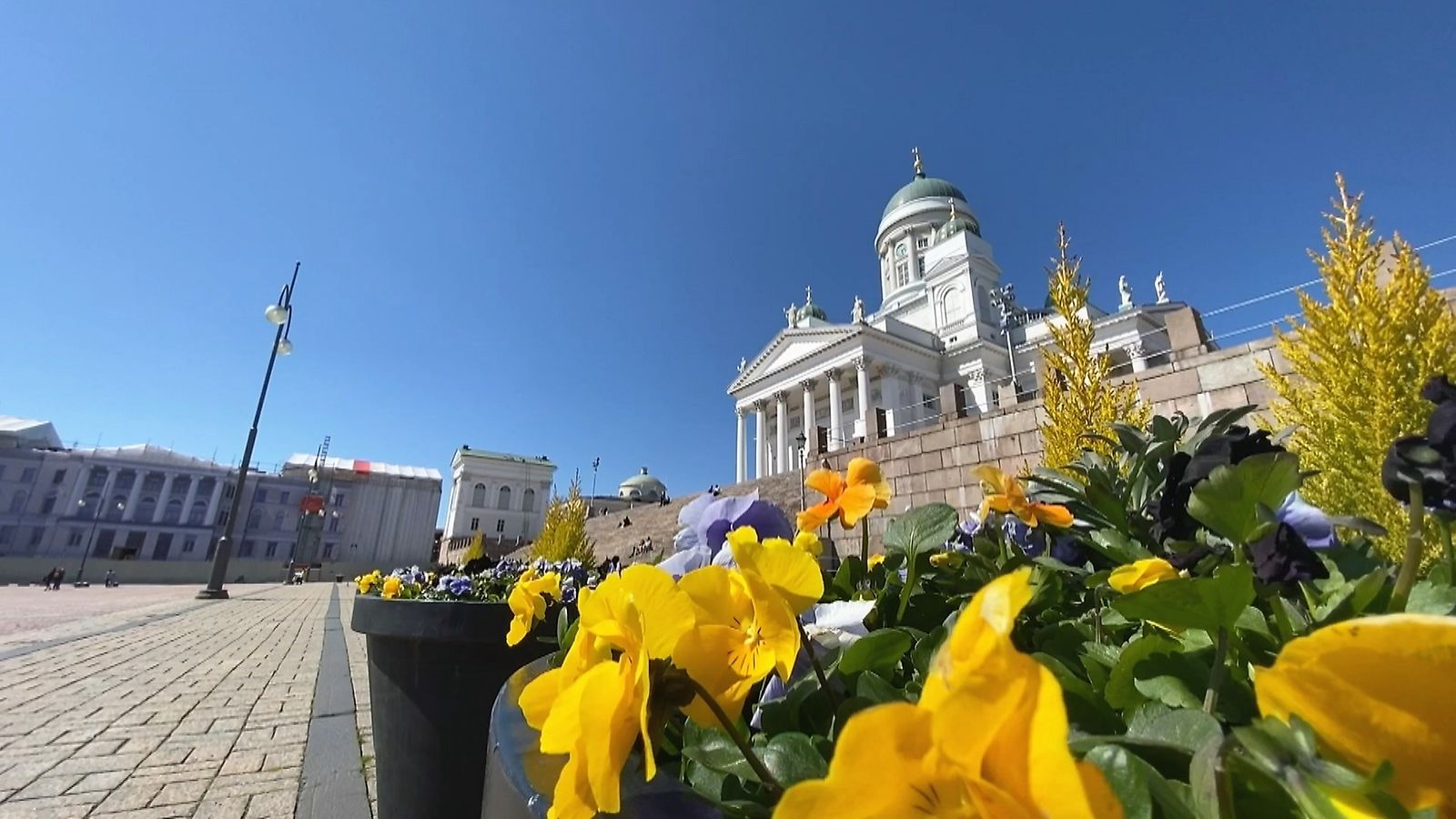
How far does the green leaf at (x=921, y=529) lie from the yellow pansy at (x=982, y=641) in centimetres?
54

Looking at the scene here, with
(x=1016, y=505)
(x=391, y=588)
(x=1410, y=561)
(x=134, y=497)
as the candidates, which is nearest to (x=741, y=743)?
(x=1410, y=561)

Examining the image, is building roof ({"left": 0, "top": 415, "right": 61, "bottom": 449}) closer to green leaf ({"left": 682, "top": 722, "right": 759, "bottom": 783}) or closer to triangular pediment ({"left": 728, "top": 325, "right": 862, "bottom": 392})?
triangular pediment ({"left": 728, "top": 325, "right": 862, "bottom": 392})

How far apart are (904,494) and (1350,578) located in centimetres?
1022

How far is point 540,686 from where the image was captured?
1.84 ft

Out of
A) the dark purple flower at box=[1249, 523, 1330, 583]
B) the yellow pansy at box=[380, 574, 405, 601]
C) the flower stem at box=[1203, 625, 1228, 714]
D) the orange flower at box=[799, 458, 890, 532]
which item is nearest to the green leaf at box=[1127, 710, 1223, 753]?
the flower stem at box=[1203, 625, 1228, 714]

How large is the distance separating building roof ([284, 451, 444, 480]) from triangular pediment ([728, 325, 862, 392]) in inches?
1436

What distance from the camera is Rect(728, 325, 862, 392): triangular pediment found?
32031 millimetres

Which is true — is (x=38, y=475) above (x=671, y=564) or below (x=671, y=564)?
above

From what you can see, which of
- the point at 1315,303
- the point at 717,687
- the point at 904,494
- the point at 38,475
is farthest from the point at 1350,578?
the point at 38,475

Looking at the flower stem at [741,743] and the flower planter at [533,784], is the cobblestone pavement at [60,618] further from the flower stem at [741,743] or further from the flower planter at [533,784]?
the flower stem at [741,743]

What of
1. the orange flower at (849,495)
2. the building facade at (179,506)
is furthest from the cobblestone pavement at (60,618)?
the building facade at (179,506)

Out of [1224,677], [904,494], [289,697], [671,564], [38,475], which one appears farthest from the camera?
[38,475]

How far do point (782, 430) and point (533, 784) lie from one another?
34.4 m

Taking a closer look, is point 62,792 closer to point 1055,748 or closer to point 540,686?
point 540,686
